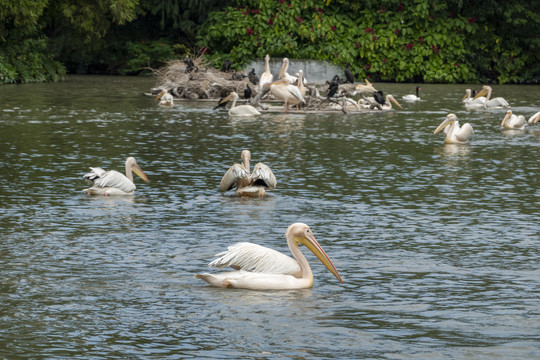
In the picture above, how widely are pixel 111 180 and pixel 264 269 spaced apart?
16.9 feet

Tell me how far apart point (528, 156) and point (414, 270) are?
9.63m

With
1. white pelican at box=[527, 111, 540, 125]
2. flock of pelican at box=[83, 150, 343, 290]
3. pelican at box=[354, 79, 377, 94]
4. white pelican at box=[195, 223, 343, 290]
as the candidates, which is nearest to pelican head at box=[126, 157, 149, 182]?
flock of pelican at box=[83, 150, 343, 290]

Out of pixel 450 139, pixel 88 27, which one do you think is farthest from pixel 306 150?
pixel 88 27

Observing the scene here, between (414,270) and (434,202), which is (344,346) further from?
(434,202)

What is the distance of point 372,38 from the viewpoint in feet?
148

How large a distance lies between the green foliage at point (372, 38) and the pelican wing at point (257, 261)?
3586 centimetres

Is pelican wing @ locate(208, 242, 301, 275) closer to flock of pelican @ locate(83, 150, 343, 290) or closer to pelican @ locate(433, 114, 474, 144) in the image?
flock of pelican @ locate(83, 150, 343, 290)

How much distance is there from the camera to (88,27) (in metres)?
39.9

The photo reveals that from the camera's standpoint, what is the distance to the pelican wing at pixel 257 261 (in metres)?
8.43

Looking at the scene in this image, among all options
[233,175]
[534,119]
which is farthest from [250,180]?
[534,119]

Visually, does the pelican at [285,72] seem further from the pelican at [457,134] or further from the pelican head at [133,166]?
the pelican head at [133,166]

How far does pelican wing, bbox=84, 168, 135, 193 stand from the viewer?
42.9 feet

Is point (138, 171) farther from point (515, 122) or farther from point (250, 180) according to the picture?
point (515, 122)

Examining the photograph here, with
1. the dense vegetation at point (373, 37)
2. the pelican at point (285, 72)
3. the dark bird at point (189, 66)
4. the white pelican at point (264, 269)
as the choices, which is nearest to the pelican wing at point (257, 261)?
the white pelican at point (264, 269)
